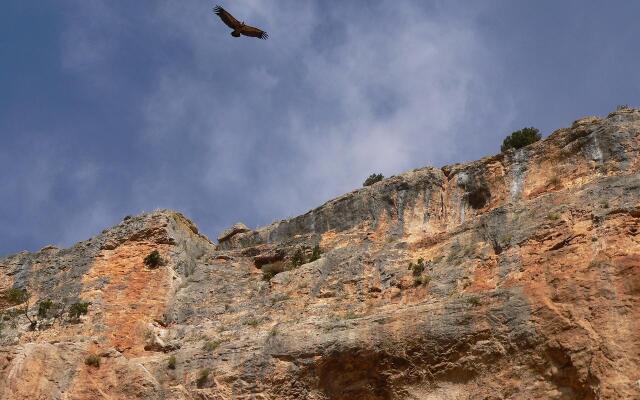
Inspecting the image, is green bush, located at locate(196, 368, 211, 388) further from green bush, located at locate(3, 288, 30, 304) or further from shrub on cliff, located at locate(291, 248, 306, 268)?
green bush, located at locate(3, 288, 30, 304)

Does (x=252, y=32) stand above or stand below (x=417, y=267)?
above

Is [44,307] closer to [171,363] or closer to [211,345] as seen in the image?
[171,363]

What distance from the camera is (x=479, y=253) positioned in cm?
2400

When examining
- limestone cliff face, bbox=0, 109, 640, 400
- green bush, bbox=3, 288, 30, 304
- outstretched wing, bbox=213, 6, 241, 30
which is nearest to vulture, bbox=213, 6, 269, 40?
outstretched wing, bbox=213, 6, 241, 30

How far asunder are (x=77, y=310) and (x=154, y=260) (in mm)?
3201

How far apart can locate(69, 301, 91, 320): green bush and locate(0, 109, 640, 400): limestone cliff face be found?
38 centimetres

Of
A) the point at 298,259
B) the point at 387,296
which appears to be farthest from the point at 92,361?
the point at 387,296

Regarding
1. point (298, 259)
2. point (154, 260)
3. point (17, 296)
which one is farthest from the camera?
point (17, 296)

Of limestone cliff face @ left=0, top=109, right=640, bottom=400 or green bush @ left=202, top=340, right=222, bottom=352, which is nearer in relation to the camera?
limestone cliff face @ left=0, top=109, right=640, bottom=400

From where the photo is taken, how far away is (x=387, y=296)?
80.8ft

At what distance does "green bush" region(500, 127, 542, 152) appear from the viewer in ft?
104

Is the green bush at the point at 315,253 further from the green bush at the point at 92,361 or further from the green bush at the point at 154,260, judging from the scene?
the green bush at the point at 92,361

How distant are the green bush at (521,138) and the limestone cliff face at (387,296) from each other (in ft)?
11.4

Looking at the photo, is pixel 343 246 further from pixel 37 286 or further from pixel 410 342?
pixel 37 286
